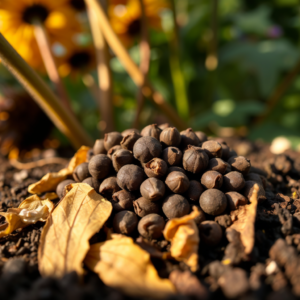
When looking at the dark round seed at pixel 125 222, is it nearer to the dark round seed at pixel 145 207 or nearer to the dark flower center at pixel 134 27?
the dark round seed at pixel 145 207

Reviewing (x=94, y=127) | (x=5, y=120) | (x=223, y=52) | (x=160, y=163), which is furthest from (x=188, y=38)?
(x=160, y=163)

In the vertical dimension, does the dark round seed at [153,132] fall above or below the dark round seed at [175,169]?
above

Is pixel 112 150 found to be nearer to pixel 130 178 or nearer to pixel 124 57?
pixel 130 178

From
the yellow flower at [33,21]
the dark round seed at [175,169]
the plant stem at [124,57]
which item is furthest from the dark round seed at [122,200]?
the yellow flower at [33,21]

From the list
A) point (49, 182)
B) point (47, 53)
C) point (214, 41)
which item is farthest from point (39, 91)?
point (214, 41)

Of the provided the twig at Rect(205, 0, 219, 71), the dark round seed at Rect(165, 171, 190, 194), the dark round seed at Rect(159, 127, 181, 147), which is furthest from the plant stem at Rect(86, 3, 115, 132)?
the dark round seed at Rect(165, 171, 190, 194)

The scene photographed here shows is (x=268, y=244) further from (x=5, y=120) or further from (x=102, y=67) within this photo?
(x=5, y=120)
